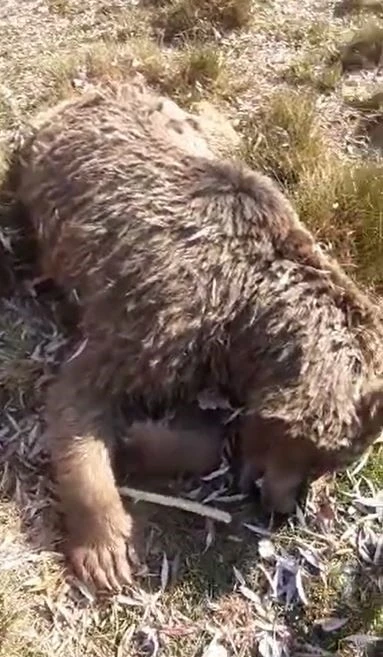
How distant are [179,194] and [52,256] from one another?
0.69m

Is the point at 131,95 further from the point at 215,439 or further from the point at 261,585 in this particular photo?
the point at 261,585

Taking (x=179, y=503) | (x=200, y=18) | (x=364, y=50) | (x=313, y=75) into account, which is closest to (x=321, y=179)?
(x=313, y=75)

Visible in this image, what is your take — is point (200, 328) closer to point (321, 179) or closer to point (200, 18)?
point (321, 179)

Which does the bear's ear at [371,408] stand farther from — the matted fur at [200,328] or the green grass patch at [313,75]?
the green grass patch at [313,75]

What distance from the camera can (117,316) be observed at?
469cm

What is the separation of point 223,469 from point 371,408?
0.76 m

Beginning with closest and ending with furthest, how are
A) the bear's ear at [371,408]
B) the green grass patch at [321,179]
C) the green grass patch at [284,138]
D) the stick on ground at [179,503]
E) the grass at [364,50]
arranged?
the bear's ear at [371,408]
the stick on ground at [179,503]
the green grass patch at [321,179]
the green grass patch at [284,138]
the grass at [364,50]

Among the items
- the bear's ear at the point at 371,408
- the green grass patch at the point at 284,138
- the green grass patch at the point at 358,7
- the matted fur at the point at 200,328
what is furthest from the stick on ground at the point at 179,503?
the green grass patch at the point at 358,7

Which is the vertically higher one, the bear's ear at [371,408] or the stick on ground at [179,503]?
the bear's ear at [371,408]

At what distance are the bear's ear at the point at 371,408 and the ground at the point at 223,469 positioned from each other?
1.75 feet

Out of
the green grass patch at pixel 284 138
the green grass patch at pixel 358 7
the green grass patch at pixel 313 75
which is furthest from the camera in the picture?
the green grass patch at pixel 358 7

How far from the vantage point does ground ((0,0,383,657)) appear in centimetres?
450

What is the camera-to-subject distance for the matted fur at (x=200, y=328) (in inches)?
176

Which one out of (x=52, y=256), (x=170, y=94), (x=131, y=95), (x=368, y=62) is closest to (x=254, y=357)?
(x=52, y=256)
